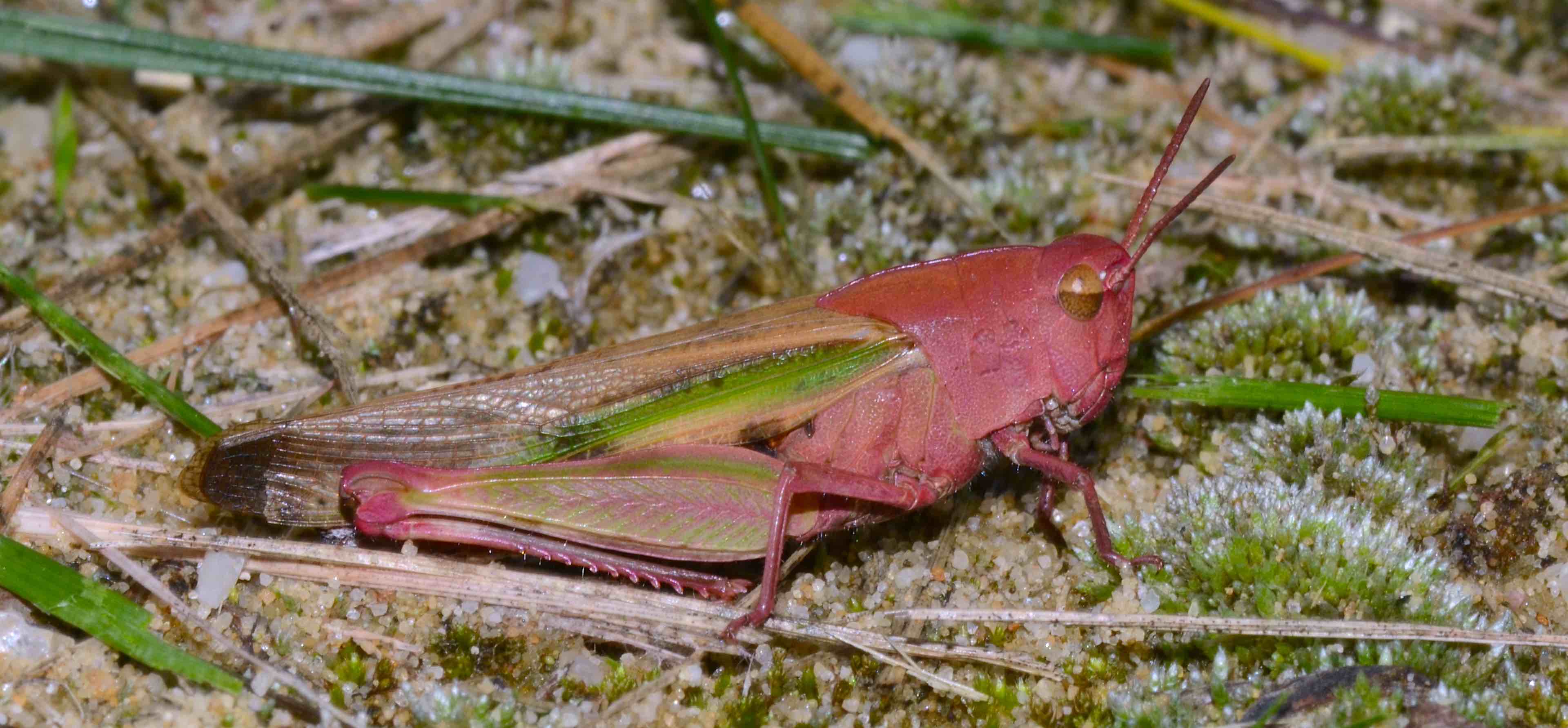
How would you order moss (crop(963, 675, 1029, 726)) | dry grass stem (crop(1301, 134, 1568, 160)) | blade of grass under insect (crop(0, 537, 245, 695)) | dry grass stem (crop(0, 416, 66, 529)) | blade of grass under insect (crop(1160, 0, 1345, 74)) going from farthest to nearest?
blade of grass under insect (crop(1160, 0, 1345, 74)) < dry grass stem (crop(1301, 134, 1568, 160)) < dry grass stem (crop(0, 416, 66, 529)) < moss (crop(963, 675, 1029, 726)) < blade of grass under insect (crop(0, 537, 245, 695))

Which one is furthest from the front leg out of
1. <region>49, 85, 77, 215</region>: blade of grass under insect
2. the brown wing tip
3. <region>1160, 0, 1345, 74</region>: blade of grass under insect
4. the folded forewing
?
<region>49, 85, 77, 215</region>: blade of grass under insect

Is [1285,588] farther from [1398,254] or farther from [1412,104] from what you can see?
[1412,104]

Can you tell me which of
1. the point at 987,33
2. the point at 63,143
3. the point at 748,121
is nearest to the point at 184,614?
the point at 63,143

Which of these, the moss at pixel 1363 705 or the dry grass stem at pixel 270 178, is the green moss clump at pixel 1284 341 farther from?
the dry grass stem at pixel 270 178

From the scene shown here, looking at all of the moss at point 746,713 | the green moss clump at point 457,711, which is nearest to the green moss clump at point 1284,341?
the moss at point 746,713

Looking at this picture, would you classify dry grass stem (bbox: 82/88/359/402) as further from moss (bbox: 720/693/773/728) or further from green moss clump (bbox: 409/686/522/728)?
moss (bbox: 720/693/773/728)

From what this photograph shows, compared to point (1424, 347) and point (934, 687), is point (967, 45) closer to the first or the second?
point (1424, 347)
